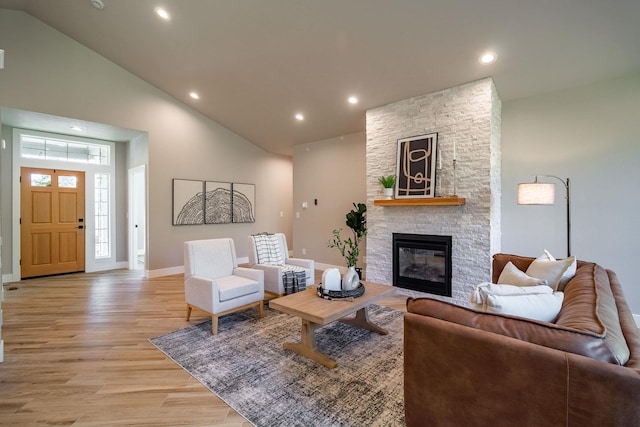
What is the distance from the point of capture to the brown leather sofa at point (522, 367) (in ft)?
3.11

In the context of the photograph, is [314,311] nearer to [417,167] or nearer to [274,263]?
[274,263]

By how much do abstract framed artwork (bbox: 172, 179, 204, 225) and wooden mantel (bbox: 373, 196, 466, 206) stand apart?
142 inches

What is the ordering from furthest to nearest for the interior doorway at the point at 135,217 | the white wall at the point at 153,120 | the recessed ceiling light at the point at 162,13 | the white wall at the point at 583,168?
the interior doorway at the point at 135,217
the white wall at the point at 153,120
the recessed ceiling light at the point at 162,13
the white wall at the point at 583,168

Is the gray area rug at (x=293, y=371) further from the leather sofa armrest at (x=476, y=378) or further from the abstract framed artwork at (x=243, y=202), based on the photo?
the abstract framed artwork at (x=243, y=202)

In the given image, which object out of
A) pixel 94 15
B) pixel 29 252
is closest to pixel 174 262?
pixel 29 252

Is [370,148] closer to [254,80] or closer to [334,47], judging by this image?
[334,47]

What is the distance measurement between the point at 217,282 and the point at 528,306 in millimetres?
2788

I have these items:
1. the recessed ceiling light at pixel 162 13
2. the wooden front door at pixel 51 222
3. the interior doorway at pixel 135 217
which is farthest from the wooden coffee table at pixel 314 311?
the wooden front door at pixel 51 222

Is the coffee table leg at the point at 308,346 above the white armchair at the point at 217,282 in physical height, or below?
below

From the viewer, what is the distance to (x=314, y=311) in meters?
2.32

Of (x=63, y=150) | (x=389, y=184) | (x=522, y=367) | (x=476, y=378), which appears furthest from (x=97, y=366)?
(x=63, y=150)

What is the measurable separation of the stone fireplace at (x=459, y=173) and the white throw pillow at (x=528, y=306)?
7.73 feet

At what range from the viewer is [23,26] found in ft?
13.8

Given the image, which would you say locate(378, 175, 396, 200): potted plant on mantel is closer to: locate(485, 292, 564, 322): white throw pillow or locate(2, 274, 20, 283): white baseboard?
locate(485, 292, 564, 322): white throw pillow
